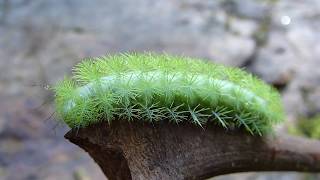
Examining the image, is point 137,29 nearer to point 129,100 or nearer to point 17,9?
point 17,9

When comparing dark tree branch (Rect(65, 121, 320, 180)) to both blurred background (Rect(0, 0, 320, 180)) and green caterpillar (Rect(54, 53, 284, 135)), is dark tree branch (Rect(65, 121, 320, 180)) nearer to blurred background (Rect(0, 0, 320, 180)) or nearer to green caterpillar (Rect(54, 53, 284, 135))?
green caterpillar (Rect(54, 53, 284, 135))

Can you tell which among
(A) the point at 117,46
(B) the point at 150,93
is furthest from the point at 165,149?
(A) the point at 117,46

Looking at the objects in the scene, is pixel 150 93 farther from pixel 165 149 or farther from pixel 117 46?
pixel 117 46

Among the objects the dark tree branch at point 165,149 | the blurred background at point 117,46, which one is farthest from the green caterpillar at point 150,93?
the blurred background at point 117,46

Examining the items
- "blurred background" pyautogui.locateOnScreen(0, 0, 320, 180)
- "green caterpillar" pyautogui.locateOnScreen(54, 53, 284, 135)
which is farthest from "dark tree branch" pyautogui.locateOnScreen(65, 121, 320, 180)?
"blurred background" pyautogui.locateOnScreen(0, 0, 320, 180)

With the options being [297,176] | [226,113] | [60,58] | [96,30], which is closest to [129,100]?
[226,113]

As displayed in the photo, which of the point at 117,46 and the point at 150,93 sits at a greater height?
the point at 117,46

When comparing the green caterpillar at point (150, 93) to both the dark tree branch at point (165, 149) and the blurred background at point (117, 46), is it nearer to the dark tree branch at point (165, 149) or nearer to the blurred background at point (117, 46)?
the dark tree branch at point (165, 149)
